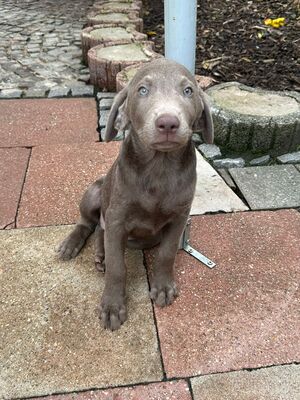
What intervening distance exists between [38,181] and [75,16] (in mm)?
6220

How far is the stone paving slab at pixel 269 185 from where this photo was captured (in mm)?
3572

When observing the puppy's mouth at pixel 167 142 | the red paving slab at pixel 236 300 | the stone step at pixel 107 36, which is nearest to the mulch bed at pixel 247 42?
the stone step at pixel 107 36

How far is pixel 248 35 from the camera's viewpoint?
6.59 m

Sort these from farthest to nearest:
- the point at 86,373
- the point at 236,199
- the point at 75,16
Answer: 1. the point at 75,16
2. the point at 236,199
3. the point at 86,373

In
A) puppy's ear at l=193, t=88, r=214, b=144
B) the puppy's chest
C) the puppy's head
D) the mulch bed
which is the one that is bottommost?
the mulch bed

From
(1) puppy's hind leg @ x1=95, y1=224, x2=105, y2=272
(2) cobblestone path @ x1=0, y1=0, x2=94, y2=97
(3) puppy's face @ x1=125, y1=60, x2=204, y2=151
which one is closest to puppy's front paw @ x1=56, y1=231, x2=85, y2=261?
(1) puppy's hind leg @ x1=95, y1=224, x2=105, y2=272

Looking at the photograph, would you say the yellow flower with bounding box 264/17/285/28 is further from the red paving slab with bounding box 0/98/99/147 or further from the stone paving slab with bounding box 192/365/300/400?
the stone paving slab with bounding box 192/365/300/400

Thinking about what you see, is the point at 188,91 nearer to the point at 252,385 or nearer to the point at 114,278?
the point at 114,278

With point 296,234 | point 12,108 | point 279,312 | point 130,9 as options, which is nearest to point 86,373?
point 279,312

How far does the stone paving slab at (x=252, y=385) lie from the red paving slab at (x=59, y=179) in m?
1.62

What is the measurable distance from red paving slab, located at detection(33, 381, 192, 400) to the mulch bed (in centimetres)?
395

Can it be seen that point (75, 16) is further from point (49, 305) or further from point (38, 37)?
point (49, 305)

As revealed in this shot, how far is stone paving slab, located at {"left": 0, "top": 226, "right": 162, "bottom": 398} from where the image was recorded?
89.0 inches

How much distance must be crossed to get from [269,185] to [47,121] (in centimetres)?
251
